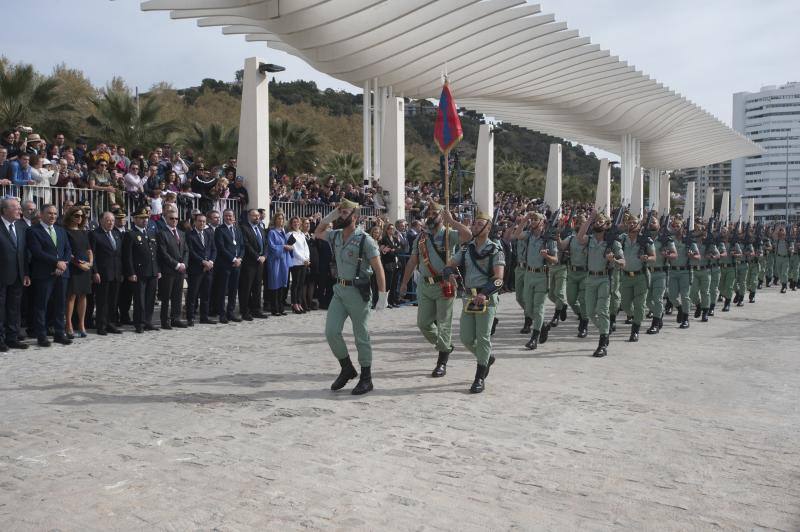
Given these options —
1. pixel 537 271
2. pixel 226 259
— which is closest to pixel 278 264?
pixel 226 259

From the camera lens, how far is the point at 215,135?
98.0 feet

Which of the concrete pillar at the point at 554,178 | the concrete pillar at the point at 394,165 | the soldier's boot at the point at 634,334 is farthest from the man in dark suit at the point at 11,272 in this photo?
the concrete pillar at the point at 554,178

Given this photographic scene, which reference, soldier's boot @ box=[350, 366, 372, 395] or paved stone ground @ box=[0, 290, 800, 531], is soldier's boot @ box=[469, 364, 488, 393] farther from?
soldier's boot @ box=[350, 366, 372, 395]

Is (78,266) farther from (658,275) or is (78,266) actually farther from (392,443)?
(658,275)

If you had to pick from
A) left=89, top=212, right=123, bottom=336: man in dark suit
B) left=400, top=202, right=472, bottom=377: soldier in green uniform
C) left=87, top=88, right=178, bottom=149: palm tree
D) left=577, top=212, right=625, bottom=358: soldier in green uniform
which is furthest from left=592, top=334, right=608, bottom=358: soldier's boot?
left=87, top=88, right=178, bottom=149: palm tree

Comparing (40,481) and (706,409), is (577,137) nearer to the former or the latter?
(706,409)

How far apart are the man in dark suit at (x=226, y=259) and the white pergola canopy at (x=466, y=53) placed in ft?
26.1

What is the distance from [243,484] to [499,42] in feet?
75.9

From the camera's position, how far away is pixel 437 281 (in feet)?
28.0

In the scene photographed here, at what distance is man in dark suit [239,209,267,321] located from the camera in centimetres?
1327

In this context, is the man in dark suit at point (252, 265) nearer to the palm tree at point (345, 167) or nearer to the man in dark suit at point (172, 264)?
the man in dark suit at point (172, 264)

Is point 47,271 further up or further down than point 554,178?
further down

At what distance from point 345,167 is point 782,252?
Result: 19.6m

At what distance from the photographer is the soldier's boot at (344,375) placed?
24.5 feet
